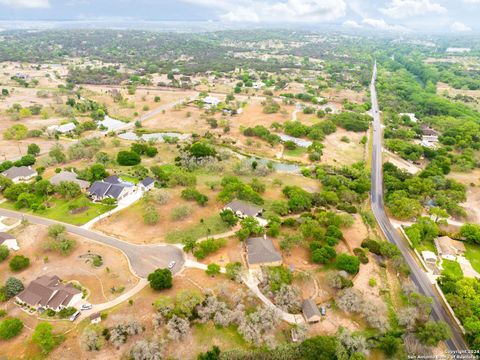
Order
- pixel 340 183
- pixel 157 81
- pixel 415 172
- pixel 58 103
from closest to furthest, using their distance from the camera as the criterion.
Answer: pixel 340 183 → pixel 415 172 → pixel 58 103 → pixel 157 81

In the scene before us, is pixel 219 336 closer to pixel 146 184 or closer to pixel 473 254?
pixel 146 184

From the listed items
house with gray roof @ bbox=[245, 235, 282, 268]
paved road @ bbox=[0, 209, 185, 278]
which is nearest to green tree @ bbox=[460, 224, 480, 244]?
house with gray roof @ bbox=[245, 235, 282, 268]

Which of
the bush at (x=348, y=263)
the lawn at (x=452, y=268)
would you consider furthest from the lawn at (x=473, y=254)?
the bush at (x=348, y=263)

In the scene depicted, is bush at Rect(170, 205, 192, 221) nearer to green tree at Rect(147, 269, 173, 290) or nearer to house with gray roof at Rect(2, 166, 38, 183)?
green tree at Rect(147, 269, 173, 290)

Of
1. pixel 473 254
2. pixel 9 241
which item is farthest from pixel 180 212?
pixel 473 254

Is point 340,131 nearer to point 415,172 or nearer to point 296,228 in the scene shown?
point 415,172

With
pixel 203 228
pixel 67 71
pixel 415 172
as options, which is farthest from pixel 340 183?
pixel 67 71
